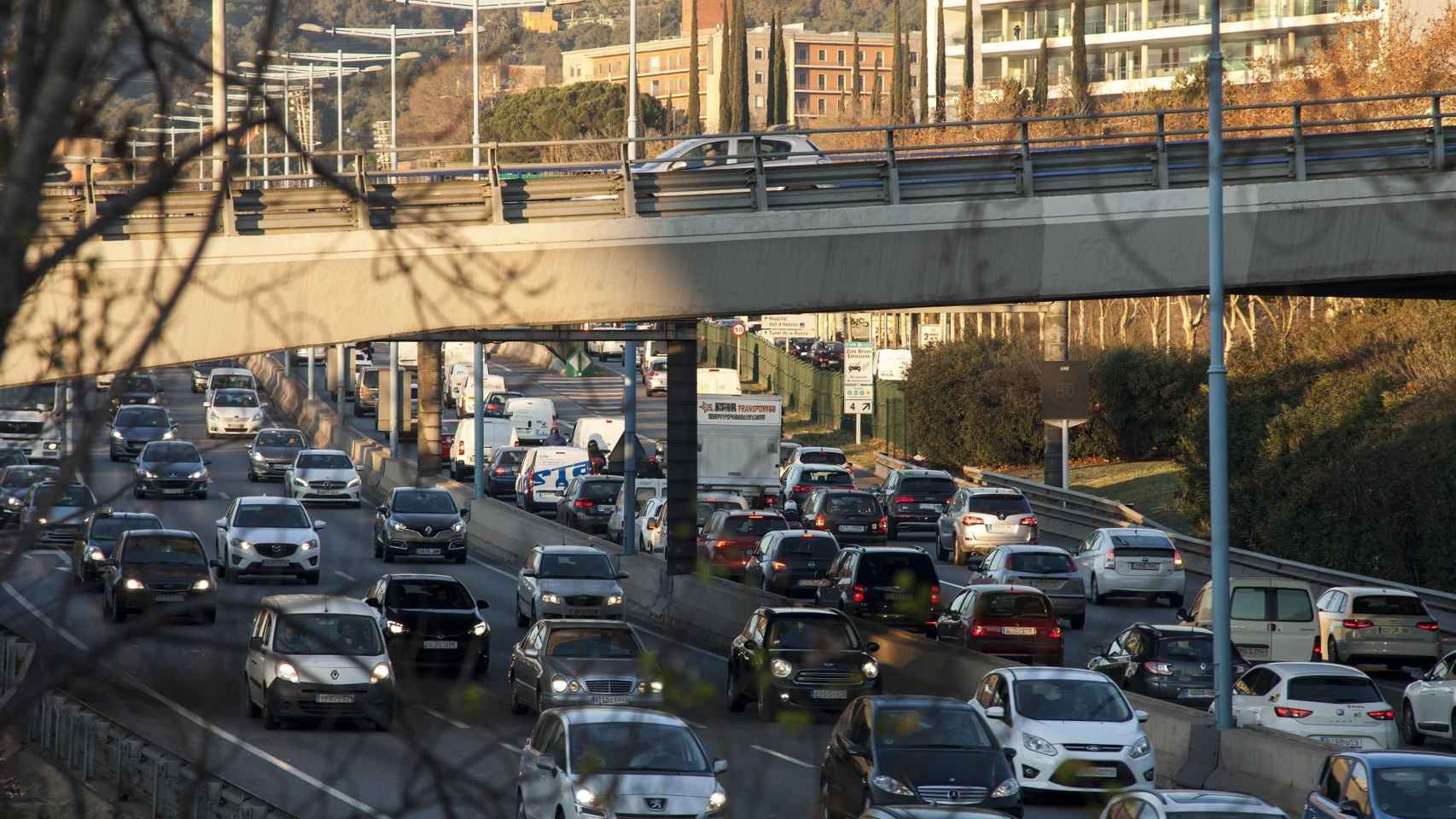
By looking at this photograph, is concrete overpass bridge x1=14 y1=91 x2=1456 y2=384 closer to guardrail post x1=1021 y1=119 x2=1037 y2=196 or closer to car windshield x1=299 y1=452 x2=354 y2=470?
guardrail post x1=1021 y1=119 x2=1037 y2=196

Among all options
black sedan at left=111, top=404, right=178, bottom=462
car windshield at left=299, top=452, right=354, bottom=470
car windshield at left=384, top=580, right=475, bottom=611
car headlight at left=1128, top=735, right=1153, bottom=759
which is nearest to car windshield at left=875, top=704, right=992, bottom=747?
car headlight at left=1128, top=735, right=1153, bottom=759

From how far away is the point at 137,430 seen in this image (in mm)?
58281

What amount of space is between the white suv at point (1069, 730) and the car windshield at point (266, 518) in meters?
19.4

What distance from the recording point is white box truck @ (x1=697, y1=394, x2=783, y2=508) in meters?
52.1

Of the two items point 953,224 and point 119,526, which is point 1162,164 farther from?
point 119,526

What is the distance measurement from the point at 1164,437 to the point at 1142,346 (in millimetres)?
3895

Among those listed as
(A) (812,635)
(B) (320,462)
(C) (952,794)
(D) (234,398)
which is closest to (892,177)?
(A) (812,635)

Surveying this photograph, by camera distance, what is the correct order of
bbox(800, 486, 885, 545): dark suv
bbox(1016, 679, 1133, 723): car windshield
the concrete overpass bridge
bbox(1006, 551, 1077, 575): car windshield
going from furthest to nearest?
bbox(800, 486, 885, 545): dark suv, bbox(1006, 551, 1077, 575): car windshield, the concrete overpass bridge, bbox(1016, 679, 1133, 723): car windshield

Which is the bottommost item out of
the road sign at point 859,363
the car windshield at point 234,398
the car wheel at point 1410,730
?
the car wheel at point 1410,730

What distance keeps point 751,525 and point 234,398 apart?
3137 cm

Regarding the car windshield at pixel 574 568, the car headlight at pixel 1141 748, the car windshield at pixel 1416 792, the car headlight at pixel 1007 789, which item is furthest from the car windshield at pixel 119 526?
the car windshield at pixel 1416 792

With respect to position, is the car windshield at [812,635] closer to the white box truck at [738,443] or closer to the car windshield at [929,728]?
the car windshield at [929,728]

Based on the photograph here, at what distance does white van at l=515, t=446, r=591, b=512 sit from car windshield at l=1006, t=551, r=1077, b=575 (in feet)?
73.7

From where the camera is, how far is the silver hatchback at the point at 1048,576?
34938 mm
